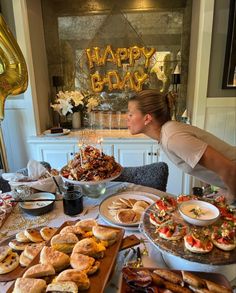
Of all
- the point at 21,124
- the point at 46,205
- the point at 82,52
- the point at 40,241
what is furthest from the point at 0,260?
the point at 82,52

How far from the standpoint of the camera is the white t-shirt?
48.4 inches

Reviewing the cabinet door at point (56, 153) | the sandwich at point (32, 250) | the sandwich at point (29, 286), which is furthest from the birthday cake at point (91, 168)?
the cabinet door at point (56, 153)

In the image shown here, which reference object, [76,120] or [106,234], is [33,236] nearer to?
[106,234]

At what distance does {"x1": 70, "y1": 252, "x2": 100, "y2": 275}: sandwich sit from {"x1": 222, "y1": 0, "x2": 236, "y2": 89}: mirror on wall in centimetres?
235

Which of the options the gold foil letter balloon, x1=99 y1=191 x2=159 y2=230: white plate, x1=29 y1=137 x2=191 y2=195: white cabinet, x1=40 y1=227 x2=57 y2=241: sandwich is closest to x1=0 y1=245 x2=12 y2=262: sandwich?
x1=40 y1=227 x2=57 y2=241: sandwich

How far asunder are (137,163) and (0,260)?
204cm

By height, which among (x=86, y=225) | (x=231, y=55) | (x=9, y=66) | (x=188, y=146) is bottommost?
(x=86, y=225)

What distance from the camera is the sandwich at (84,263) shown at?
727 mm

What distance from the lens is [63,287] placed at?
643 mm

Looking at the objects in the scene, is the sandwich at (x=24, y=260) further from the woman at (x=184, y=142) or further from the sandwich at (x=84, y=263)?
the woman at (x=184, y=142)

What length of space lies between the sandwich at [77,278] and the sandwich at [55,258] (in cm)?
4

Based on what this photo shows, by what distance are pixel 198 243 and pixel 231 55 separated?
222 cm

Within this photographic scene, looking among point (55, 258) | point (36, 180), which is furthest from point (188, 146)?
point (36, 180)

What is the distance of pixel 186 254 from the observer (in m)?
0.77
